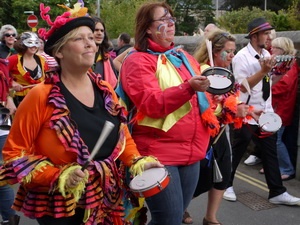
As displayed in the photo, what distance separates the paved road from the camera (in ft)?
13.9

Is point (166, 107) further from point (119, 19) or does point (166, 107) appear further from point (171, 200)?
point (119, 19)

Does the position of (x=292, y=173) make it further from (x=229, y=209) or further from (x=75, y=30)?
(x=75, y=30)

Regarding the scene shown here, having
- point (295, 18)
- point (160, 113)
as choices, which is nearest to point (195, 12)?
point (295, 18)

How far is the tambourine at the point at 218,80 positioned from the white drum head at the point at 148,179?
2.36 ft

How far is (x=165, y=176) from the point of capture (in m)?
2.31

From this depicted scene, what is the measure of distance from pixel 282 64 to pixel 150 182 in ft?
10.3

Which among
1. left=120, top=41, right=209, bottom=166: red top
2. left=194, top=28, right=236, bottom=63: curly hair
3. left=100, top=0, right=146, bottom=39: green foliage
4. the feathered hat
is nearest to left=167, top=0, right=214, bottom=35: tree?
left=100, top=0, right=146, bottom=39: green foliage

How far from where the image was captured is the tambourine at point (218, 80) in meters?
2.76

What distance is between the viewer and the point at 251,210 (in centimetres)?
449

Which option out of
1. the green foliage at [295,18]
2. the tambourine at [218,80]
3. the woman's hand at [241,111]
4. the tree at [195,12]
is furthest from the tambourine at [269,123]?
the tree at [195,12]

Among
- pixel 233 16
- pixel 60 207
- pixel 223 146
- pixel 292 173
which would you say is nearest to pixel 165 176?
pixel 60 207

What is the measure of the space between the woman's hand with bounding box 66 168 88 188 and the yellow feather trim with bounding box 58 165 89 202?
19 mm

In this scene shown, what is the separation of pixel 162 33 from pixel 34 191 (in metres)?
1.25

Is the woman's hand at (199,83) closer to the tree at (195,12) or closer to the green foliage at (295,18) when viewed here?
the green foliage at (295,18)
